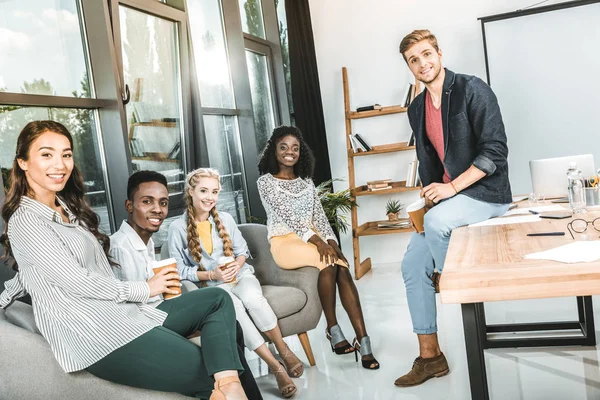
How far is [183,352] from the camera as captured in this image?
1.98 meters

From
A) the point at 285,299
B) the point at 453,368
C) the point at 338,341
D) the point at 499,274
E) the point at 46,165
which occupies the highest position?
the point at 46,165

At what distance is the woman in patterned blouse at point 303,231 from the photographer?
3.29 meters

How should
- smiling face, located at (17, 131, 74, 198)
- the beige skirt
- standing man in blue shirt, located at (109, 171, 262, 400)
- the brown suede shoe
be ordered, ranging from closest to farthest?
smiling face, located at (17, 131, 74, 198)
standing man in blue shirt, located at (109, 171, 262, 400)
the brown suede shoe
the beige skirt

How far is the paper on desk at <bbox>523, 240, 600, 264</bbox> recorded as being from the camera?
1.52 metres

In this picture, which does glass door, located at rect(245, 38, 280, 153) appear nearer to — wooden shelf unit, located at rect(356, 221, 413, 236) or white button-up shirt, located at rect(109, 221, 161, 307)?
wooden shelf unit, located at rect(356, 221, 413, 236)

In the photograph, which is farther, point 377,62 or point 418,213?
point 377,62

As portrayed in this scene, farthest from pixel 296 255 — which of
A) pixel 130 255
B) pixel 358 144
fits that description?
pixel 358 144

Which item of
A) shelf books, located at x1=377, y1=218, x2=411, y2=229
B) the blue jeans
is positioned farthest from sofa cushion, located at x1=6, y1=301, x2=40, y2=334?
shelf books, located at x1=377, y1=218, x2=411, y2=229

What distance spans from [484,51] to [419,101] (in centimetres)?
292

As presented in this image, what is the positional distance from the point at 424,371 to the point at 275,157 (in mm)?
1548

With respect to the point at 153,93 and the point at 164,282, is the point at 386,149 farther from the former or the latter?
the point at 164,282

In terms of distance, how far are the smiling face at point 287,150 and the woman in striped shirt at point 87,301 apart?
1650mm

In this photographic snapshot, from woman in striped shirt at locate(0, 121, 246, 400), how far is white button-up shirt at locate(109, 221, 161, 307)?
25 centimetres

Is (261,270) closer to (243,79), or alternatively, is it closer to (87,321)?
(87,321)
